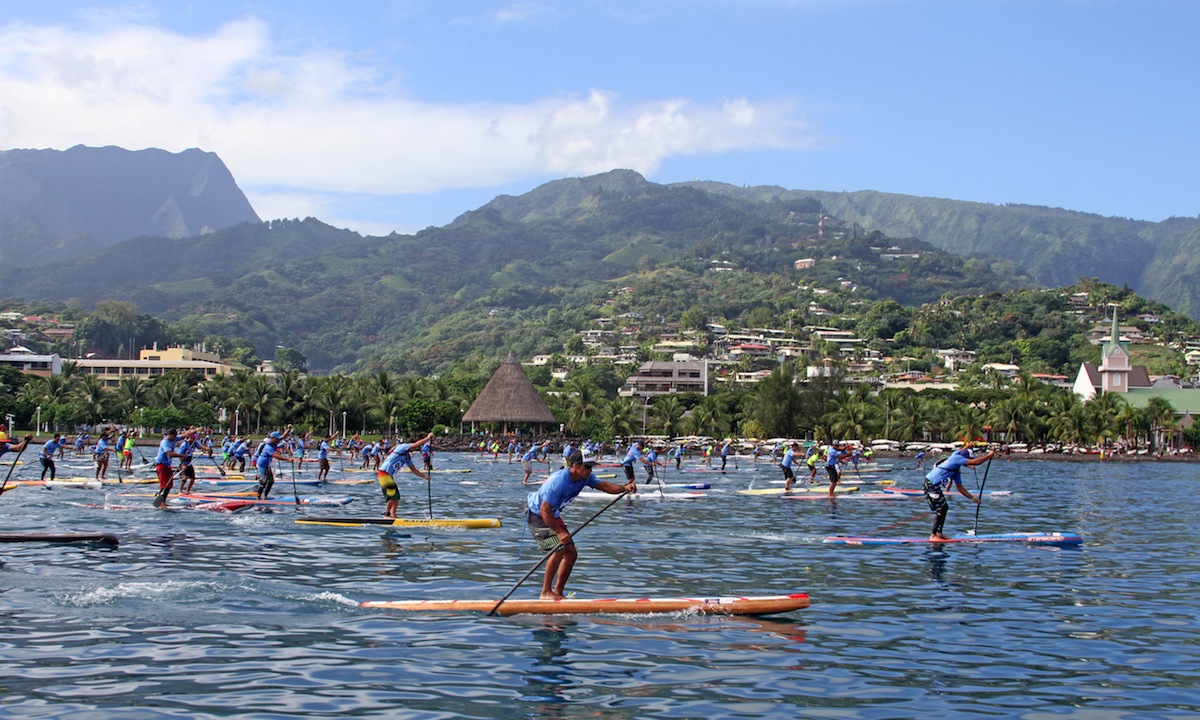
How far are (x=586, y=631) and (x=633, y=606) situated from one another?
992mm

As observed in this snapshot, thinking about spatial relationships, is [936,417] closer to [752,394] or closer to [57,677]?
[752,394]

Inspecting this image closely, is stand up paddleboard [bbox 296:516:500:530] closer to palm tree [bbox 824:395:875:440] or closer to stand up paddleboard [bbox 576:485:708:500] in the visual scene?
stand up paddleboard [bbox 576:485:708:500]

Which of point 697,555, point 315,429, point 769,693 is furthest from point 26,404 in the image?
point 769,693

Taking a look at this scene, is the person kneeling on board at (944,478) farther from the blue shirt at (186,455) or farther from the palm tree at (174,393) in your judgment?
the palm tree at (174,393)

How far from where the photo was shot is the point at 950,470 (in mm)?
21828

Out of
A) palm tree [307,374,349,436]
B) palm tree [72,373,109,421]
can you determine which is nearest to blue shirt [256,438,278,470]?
palm tree [307,374,349,436]

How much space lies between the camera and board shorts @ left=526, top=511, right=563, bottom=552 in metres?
14.5

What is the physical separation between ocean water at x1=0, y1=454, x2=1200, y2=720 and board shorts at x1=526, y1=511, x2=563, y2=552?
97 centimetres

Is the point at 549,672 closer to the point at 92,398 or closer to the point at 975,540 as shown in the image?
the point at 975,540

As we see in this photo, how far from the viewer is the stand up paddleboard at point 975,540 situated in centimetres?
2266

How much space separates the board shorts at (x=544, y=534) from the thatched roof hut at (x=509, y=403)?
87823mm

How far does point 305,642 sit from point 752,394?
373 feet

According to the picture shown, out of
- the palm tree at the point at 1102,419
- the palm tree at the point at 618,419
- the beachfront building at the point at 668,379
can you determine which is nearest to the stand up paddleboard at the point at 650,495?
the palm tree at the point at 618,419

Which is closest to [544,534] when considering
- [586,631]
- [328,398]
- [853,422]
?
[586,631]
